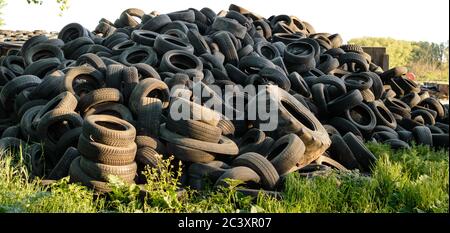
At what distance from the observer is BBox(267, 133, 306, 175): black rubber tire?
20.8 feet

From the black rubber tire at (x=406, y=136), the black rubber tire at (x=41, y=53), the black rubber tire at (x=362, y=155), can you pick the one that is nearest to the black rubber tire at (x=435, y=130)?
the black rubber tire at (x=406, y=136)

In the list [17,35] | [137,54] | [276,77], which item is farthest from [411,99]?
[17,35]

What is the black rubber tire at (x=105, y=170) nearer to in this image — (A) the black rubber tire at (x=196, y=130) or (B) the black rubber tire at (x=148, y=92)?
(A) the black rubber tire at (x=196, y=130)

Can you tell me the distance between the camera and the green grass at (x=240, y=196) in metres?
5.07

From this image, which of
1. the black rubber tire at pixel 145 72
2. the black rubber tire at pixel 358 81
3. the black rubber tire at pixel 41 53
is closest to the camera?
the black rubber tire at pixel 145 72

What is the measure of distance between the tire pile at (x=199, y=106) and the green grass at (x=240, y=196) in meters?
0.32

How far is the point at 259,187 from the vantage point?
19.9 ft

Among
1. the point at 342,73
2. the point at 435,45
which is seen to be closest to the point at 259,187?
the point at 342,73

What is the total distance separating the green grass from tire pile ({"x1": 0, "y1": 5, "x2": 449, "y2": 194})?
12.4 inches

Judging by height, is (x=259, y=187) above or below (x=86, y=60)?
below

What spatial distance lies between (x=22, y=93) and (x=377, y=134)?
21.1ft

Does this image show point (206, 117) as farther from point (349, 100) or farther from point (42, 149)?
point (349, 100)
